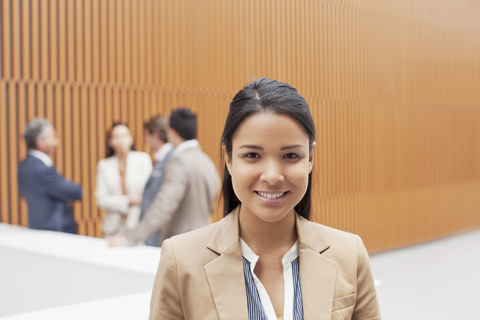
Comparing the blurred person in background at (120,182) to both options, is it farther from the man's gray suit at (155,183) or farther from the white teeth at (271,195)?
the white teeth at (271,195)

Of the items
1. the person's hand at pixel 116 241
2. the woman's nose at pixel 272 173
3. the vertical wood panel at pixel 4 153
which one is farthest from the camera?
the vertical wood panel at pixel 4 153

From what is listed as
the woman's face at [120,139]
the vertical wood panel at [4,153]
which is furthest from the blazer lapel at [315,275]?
the vertical wood panel at [4,153]

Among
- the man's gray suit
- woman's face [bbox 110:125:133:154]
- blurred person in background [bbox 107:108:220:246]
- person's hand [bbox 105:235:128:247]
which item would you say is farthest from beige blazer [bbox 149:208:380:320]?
woman's face [bbox 110:125:133:154]

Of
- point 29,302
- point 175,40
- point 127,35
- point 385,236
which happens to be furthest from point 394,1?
point 29,302

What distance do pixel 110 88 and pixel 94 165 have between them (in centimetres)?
95

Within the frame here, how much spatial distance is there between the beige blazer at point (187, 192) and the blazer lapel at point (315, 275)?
2221 millimetres

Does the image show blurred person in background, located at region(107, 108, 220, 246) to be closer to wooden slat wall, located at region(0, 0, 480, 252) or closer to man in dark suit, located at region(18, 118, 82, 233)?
man in dark suit, located at region(18, 118, 82, 233)

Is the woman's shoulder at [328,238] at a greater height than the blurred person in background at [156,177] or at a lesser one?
greater

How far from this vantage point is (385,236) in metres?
10.8

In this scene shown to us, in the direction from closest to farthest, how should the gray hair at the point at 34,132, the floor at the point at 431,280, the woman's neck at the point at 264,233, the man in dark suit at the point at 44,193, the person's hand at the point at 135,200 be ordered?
the woman's neck at the point at 264,233 → the man in dark suit at the point at 44,193 → the gray hair at the point at 34,132 → the person's hand at the point at 135,200 → the floor at the point at 431,280

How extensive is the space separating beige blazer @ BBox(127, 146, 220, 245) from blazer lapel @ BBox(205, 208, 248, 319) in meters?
2.19

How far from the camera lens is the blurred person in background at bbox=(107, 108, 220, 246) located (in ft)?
12.0

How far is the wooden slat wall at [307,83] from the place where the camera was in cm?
626

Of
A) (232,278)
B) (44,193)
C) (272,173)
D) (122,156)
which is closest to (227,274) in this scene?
(232,278)
